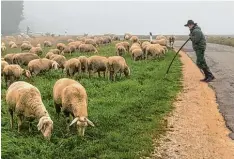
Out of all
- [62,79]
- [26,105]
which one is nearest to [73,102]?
[26,105]

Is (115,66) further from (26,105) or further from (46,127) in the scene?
(46,127)

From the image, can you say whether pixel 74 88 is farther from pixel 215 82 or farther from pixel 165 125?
pixel 215 82

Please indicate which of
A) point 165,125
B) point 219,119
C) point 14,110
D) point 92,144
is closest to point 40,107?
point 14,110

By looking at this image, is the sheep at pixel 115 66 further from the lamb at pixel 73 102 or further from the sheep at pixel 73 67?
the lamb at pixel 73 102

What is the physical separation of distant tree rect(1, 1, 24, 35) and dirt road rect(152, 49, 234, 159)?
90331 mm

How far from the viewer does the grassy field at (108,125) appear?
9.45 m

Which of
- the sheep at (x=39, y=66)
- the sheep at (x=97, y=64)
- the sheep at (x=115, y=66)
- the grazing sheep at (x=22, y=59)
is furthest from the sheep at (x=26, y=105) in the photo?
the grazing sheep at (x=22, y=59)

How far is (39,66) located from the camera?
66.2 feet

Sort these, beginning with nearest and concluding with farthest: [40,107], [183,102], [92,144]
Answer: [92,144] → [40,107] → [183,102]

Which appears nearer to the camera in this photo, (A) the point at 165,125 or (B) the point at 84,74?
(A) the point at 165,125

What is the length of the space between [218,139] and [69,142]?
160 inches

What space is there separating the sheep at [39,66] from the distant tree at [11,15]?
82.9 metres

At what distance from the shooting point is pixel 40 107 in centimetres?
1062

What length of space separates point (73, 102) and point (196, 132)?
359cm
